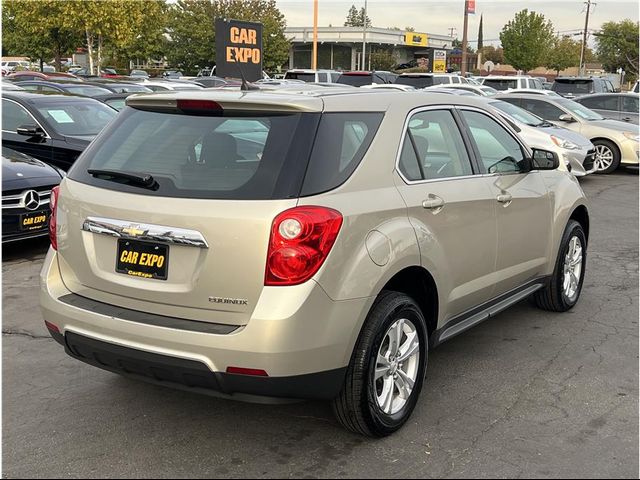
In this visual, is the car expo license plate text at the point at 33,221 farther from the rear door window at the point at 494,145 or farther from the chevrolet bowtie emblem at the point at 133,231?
the rear door window at the point at 494,145

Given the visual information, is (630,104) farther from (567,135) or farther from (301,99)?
(301,99)

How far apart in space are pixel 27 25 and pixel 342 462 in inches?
1463

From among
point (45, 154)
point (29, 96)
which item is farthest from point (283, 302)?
point (29, 96)

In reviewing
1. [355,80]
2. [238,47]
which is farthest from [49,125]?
[355,80]

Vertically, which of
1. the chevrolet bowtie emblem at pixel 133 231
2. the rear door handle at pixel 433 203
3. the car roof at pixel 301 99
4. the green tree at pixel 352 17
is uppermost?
the green tree at pixel 352 17

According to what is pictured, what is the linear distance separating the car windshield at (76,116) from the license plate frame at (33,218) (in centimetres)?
269

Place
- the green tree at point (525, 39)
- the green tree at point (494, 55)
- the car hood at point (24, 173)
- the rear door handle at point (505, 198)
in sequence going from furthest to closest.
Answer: the green tree at point (494, 55)
the green tree at point (525, 39)
the car hood at point (24, 173)
the rear door handle at point (505, 198)

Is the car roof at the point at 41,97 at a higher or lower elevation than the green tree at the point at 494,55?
lower

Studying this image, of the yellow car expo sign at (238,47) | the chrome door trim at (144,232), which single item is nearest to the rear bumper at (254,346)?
the chrome door trim at (144,232)

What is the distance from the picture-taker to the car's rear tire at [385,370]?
3320 millimetres

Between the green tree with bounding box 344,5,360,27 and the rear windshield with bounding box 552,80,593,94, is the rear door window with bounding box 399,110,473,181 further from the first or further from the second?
the green tree with bounding box 344,5,360,27

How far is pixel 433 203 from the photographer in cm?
375

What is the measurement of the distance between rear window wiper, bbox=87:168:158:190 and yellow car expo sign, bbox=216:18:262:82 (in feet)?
29.6

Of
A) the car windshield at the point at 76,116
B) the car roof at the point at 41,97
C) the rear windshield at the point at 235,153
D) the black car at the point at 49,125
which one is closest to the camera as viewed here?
the rear windshield at the point at 235,153
